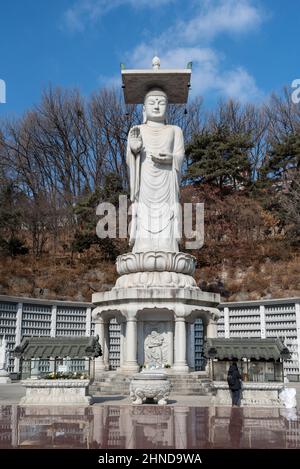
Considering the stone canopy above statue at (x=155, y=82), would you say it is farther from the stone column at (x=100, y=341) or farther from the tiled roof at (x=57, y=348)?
the tiled roof at (x=57, y=348)

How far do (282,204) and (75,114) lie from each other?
20.6m

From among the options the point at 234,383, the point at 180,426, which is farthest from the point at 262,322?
the point at 180,426

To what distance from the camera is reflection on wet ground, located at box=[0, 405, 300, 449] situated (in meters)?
7.25

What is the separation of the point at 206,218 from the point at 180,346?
61.7 ft

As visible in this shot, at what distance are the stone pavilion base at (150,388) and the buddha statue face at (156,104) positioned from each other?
1087cm

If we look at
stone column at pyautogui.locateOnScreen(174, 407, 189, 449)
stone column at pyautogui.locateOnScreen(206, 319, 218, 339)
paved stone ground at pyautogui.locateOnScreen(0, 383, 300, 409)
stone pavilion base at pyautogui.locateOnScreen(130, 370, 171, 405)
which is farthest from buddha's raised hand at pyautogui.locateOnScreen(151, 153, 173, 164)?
stone column at pyautogui.locateOnScreen(174, 407, 189, 449)

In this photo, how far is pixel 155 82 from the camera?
19750 millimetres

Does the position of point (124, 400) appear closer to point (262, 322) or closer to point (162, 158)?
Result: point (162, 158)

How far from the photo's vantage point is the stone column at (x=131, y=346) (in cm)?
1630

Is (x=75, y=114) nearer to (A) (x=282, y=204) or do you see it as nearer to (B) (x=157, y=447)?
(A) (x=282, y=204)

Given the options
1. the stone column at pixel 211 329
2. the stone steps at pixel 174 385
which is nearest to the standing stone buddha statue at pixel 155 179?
the stone column at pixel 211 329

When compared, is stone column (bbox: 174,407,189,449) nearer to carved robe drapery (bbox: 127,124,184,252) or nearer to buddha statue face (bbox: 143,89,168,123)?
carved robe drapery (bbox: 127,124,184,252)

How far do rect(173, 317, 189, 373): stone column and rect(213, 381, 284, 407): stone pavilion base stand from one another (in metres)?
3.57

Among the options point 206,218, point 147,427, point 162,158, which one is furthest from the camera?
point 206,218
